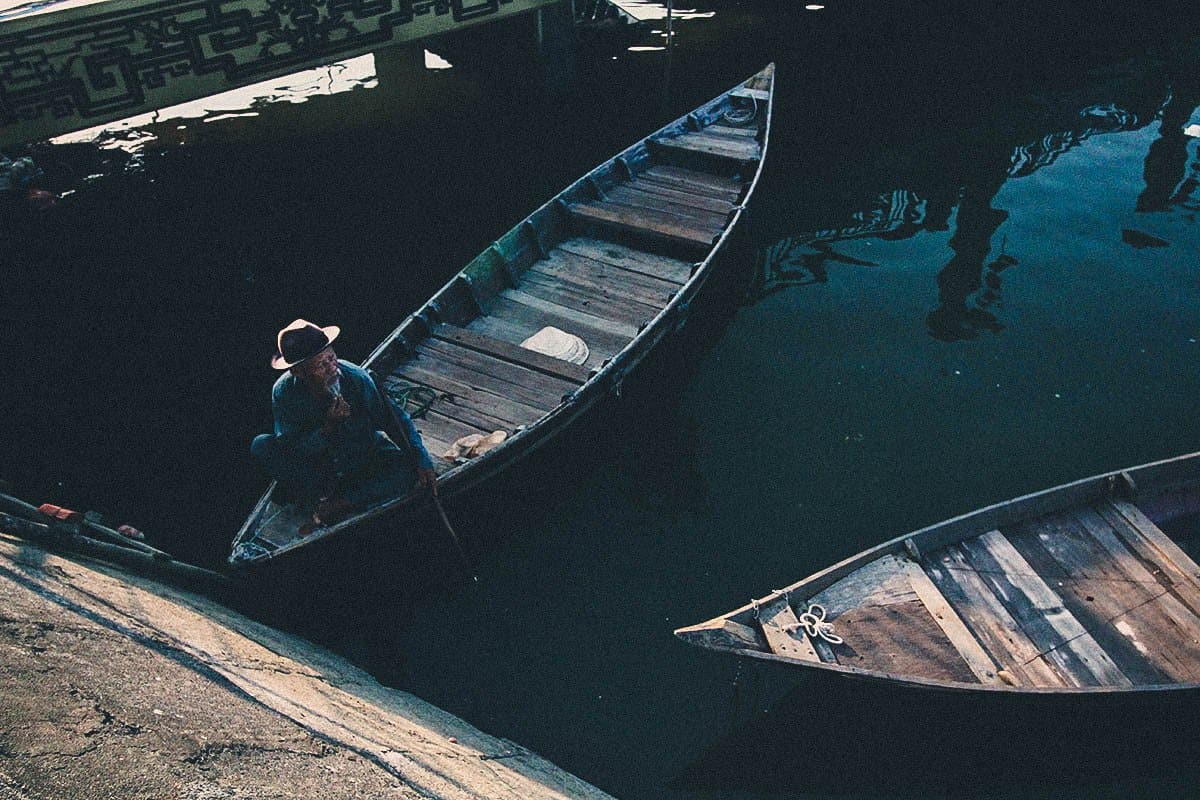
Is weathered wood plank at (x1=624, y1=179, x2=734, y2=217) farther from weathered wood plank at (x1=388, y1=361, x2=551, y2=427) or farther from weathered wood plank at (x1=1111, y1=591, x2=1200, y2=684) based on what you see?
weathered wood plank at (x1=1111, y1=591, x2=1200, y2=684)

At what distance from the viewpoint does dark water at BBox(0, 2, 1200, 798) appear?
619 centimetres

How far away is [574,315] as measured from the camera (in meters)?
9.20

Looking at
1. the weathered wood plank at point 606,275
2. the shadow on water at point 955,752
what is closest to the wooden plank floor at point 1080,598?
the shadow on water at point 955,752

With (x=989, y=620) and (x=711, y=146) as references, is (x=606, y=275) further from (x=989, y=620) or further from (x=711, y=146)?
(x=989, y=620)

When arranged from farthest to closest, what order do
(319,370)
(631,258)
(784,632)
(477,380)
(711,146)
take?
(711,146) → (631,258) → (477,380) → (784,632) → (319,370)

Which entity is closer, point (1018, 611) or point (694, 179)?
point (1018, 611)

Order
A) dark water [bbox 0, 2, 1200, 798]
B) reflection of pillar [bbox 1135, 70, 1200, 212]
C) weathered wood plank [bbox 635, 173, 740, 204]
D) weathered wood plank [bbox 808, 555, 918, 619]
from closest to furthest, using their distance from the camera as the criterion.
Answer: weathered wood plank [bbox 808, 555, 918, 619] < dark water [bbox 0, 2, 1200, 798] < weathered wood plank [bbox 635, 173, 740, 204] < reflection of pillar [bbox 1135, 70, 1200, 212]

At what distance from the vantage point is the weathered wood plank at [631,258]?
Answer: 32.4 feet

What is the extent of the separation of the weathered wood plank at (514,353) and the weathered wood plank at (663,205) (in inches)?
145

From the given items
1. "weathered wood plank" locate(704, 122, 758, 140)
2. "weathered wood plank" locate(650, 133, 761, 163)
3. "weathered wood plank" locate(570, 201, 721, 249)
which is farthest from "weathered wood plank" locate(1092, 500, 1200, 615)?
"weathered wood plank" locate(704, 122, 758, 140)

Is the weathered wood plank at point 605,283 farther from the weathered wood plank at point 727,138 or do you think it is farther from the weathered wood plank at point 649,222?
the weathered wood plank at point 727,138

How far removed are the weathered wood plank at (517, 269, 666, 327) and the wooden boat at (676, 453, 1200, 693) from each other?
4205 millimetres

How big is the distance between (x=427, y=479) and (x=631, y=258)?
525cm

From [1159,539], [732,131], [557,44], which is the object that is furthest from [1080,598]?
[557,44]
